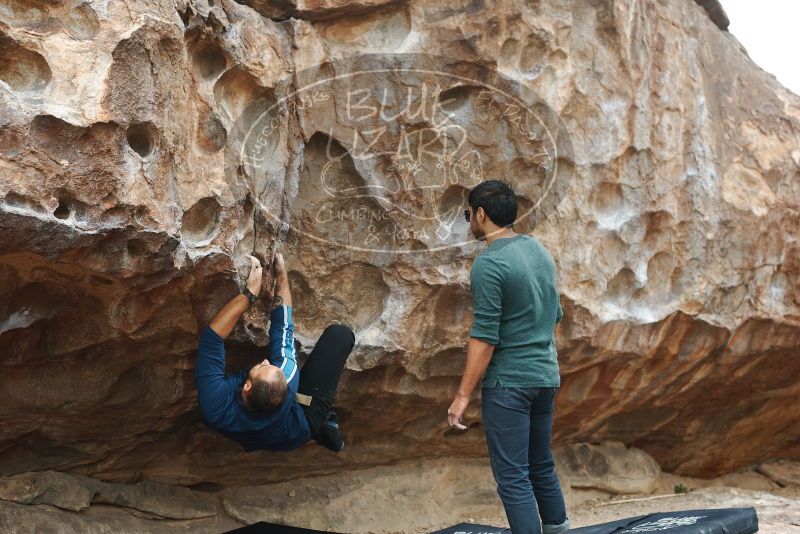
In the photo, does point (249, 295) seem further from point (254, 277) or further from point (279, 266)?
point (279, 266)

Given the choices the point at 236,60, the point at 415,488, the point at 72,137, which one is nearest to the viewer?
the point at 72,137

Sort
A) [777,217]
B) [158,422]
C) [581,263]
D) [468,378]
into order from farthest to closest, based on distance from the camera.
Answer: [777,217] → [581,263] → [158,422] → [468,378]

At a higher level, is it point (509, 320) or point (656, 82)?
point (656, 82)

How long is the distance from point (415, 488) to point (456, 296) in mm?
1114

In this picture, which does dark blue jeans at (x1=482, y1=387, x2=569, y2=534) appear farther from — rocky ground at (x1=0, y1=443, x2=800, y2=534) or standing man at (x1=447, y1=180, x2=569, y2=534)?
rocky ground at (x1=0, y1=443, x2=800, y2=534)

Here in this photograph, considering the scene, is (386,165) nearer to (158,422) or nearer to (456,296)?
(456,296)

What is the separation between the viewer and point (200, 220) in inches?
129

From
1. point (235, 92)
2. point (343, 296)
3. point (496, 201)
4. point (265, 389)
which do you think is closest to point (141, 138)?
point (235, 92)

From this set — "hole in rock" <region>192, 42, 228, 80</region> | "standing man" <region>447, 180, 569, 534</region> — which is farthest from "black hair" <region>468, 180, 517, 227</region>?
"hole in rock" <region>192, 42, 228, 80</region>

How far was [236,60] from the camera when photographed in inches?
133

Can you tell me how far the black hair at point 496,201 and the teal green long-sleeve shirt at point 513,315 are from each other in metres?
0.08

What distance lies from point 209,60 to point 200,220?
59cm

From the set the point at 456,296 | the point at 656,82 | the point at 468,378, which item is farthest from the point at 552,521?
the point at 656,82

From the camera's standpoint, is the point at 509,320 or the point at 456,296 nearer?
the point at 509,320
